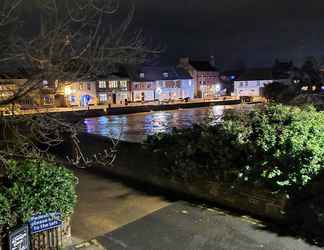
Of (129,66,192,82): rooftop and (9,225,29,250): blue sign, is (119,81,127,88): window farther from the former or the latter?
(9,225,29,250): blue sign

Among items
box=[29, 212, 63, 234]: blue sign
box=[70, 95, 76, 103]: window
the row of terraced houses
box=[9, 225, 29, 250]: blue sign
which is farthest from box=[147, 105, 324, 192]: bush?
box=[70, 95, 76, 103]: window

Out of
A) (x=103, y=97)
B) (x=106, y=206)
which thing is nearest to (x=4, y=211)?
(x=106, y=206)

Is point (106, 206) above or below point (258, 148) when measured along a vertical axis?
below

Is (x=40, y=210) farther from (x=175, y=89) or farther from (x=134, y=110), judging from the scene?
(x=175, y=89)

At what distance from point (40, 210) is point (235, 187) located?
4.35 metres

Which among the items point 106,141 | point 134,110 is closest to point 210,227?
point 106,141

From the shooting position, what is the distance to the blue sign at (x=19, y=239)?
4.80 metres

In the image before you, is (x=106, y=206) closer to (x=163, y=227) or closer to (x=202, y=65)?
(x=163, y=227)

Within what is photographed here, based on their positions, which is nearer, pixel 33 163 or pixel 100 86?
pixel 33 163

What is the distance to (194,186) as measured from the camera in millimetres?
8648

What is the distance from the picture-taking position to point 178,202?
8.23m

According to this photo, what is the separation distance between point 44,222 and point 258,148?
4576mm

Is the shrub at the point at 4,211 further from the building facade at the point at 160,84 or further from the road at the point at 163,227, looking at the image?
the building facade at the point at 160,84

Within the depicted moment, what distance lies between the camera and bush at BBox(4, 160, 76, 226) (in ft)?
16.9
